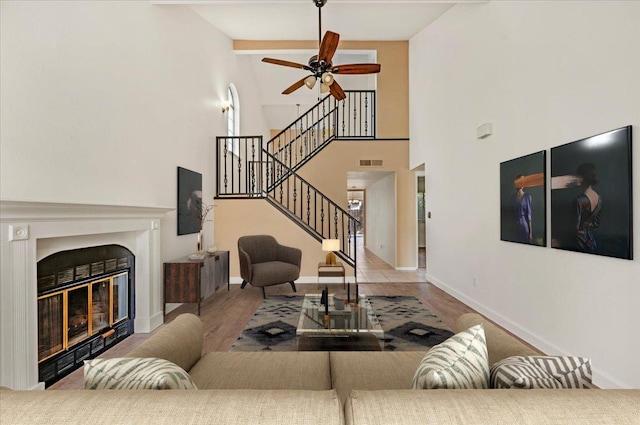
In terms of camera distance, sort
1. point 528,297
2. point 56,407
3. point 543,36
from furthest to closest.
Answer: point 528,297 < point 543,36 < point 56,407

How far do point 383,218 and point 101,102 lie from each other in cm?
727

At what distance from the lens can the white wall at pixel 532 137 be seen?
2418 millimetres

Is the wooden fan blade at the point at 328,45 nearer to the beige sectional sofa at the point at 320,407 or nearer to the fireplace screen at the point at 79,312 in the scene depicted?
the fireplace screen at the point at 79,312

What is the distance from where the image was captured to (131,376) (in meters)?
1.11

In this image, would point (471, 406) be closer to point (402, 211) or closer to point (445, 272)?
point (445, 272)

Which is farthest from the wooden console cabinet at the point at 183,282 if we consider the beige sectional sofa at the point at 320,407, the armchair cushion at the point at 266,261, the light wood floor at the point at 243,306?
the beige sectional sofa at the point at 320,407

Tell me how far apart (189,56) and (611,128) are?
17.2 feet

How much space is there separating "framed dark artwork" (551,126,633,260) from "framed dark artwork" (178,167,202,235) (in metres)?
4.43

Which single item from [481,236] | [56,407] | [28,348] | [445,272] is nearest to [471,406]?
[56,407]

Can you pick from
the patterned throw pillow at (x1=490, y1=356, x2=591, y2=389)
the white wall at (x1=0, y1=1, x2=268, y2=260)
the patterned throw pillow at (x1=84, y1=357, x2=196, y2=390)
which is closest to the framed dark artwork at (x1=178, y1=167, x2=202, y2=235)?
the white wall at (x1=0, y1=1, x2=268, y2=260)

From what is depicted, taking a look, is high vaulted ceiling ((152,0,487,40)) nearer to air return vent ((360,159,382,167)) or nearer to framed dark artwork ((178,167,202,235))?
air return vent ((360,159,382,167))

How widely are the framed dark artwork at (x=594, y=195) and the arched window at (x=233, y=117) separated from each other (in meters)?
6.12

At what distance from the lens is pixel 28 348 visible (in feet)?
7.80

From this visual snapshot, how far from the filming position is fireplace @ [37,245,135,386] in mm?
2709
